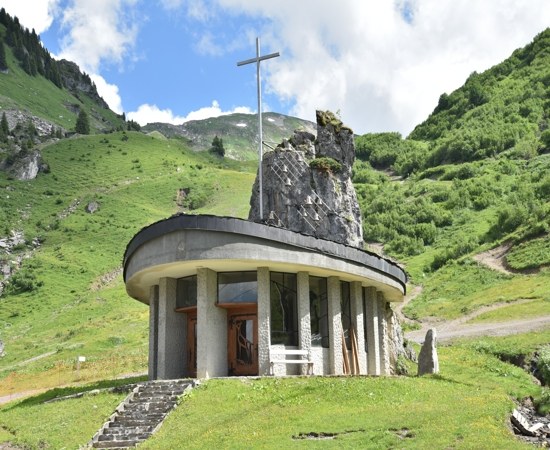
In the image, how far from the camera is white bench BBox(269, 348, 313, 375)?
23.6 m

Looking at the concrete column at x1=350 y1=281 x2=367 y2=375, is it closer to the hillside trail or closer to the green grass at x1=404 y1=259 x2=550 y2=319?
the hillside trail

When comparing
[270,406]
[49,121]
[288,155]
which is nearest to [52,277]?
[288,155]

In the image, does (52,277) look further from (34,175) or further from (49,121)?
(49,121)

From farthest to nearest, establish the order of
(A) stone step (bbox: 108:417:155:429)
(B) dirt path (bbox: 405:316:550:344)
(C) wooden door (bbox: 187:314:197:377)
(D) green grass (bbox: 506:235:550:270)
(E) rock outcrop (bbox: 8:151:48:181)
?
(E) rock outcrop (bbox: 8:151:48:181)
(D) green grass (bbox: 506:235:550:270)
(B) dirt path (bbox: 405:316:550:344)
(C) wooden door (bbox: 187:314:197:377)
(A) stone step (bbox: 108:417:155:429)

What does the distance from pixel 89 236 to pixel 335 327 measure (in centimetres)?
7284

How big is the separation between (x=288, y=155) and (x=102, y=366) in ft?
115

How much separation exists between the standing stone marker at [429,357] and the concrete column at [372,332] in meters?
3.24

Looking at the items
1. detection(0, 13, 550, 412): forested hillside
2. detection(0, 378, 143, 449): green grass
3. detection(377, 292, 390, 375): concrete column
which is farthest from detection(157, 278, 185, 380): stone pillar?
detection(0, 13, 550, 412): forested hillside

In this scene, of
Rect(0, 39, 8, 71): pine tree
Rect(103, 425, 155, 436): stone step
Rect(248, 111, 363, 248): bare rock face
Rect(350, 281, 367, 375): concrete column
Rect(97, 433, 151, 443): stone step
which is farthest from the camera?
Rect(0, 39, 8, 71): pine tree

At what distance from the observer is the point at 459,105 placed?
18275cm

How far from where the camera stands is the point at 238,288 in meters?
24.8

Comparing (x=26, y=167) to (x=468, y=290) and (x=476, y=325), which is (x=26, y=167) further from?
(x=476, y=325)

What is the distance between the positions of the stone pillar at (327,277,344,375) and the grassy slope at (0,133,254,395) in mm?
17134

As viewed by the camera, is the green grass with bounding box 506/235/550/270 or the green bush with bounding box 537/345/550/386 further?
the green grass with bounding box 506/235/550/270
